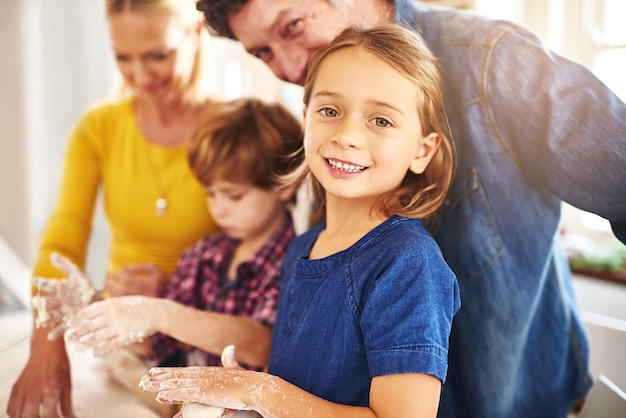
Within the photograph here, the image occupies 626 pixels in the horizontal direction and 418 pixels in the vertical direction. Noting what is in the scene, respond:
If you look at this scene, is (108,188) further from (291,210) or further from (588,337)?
(588,337)

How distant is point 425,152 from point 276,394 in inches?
10.8

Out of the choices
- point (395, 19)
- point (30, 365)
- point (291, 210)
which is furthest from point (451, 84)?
point (30, 365)

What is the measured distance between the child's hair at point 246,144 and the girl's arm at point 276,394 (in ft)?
1.23

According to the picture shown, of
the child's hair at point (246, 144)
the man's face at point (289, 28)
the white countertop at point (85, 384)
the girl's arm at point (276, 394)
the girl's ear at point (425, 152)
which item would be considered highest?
the man's face at point (289, 28)

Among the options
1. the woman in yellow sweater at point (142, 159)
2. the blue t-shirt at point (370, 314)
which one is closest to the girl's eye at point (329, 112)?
the blue t-shirt at point (370, 314)

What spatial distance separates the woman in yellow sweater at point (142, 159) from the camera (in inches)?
38.8

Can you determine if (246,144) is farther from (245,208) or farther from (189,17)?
(189,17)

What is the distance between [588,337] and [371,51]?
0.55 meters

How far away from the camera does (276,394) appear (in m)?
0.55

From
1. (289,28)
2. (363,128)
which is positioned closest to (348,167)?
(363,128)

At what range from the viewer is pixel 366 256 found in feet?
1.93

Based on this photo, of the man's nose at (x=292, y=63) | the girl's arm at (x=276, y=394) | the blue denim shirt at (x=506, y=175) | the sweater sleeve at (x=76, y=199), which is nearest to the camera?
the girl's arm at (x=276, y=394)

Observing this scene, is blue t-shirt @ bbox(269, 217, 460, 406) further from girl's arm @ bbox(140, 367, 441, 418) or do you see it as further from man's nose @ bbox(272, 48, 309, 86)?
man's nose @ bbox(272, 48, 309, 86)

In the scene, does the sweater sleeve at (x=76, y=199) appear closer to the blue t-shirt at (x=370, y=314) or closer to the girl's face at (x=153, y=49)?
the girl's face at (x=153, y=49)
